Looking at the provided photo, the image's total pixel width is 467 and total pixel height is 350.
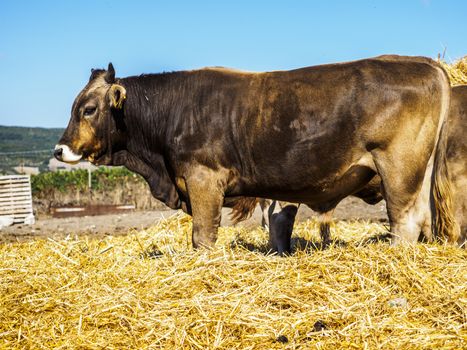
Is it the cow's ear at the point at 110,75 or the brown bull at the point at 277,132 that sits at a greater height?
the cow's ear at the point at 110,75

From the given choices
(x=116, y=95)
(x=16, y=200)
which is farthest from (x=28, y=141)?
(x=116, y=95)

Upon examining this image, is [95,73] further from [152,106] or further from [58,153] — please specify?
[58,153]

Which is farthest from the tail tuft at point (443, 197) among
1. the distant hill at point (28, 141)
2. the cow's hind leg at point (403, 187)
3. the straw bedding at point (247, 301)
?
the distant hill at point (28, 141)

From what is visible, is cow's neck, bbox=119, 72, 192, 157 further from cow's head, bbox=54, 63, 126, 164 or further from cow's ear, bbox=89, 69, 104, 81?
cow's ear, bbox=89, 69, 104, 81

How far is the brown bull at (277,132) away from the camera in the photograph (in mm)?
5820

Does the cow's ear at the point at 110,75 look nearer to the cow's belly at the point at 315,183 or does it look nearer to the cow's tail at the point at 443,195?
the cow's belly at the point at 315,183

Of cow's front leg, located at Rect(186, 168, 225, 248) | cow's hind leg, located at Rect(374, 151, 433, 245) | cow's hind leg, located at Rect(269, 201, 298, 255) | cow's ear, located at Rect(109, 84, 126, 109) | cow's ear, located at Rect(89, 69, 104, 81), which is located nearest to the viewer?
cow's hind leg, located at Rect(374, 151, 433, 245)

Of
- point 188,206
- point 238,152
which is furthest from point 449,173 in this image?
point 188,206

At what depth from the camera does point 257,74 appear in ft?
21.4

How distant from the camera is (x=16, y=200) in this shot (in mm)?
18641

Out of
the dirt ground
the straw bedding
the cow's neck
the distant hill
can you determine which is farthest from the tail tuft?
the distant hill

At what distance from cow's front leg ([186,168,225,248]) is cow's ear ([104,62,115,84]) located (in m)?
1.61

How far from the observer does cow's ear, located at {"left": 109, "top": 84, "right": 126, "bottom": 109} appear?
6.74m

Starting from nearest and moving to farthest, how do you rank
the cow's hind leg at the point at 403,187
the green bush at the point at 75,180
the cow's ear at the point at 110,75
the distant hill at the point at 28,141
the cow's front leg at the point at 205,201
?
1. the cow's hind leg at the point at 403,187
2. the cow's front leg at the point at 205,201
3. the cow's ear at the point at 110,75
4. the green bush at the point at 75,180
5. the distant hill at the point at 28,141
